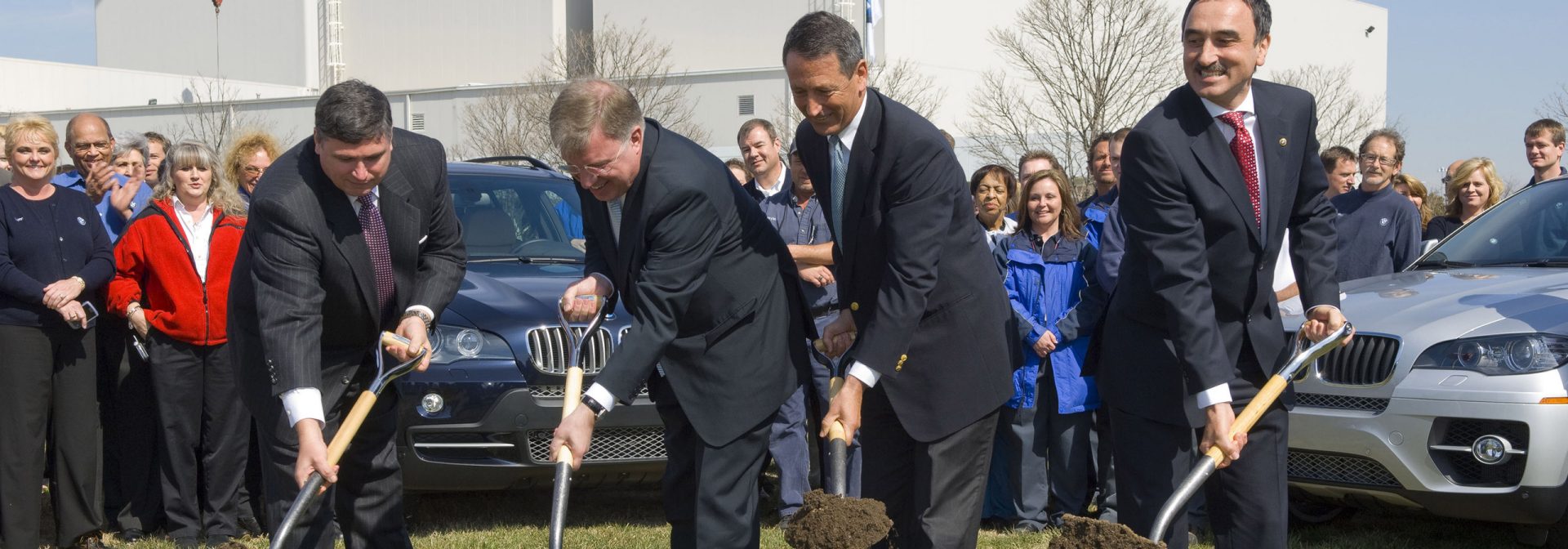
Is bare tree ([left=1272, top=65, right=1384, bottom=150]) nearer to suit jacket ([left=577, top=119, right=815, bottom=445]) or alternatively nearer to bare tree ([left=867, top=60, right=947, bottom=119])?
bare tree ([left=867, top=60, right=947, bottom=119])

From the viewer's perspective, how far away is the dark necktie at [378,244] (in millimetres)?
4523

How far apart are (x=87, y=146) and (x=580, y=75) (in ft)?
85.8

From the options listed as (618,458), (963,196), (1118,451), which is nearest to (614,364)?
(963,196)

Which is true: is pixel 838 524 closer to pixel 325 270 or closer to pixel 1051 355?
pixel 325 270

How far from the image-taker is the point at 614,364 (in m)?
3.90

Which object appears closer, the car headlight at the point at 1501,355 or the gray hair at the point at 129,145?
the car headlight at the point at 1501,355

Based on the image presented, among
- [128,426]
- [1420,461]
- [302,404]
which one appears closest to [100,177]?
[128,426]

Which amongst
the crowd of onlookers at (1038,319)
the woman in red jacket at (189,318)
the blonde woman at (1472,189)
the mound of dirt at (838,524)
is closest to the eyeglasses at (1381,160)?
the blonde woman at (1472,189)

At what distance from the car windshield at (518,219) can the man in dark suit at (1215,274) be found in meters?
4.28

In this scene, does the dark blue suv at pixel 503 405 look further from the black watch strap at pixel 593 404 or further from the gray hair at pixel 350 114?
the black watch strap at pixel 593 404

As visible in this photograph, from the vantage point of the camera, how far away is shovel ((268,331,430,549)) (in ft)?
12.4

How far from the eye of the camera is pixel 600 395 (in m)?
3.87

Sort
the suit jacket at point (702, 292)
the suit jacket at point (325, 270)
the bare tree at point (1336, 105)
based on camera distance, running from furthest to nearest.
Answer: the bare tree at point (1336, 105) → the suit jacket at point (325, 270) → the suit jacket at point (702, 292)

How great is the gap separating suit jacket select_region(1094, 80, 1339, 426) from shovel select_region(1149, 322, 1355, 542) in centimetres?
12
